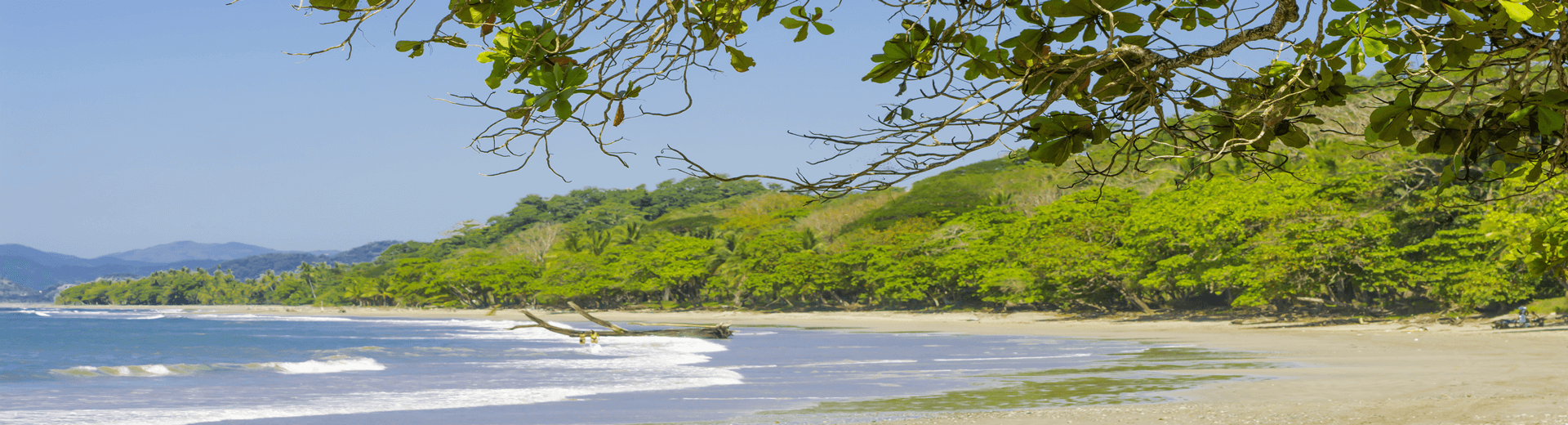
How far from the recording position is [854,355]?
18.0 m

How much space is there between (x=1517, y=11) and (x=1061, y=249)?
29584mm

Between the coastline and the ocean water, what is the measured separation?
6.35ft

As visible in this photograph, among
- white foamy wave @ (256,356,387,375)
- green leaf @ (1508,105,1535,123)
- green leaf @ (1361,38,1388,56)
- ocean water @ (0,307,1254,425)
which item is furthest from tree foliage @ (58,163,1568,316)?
white foamy wave @ (256,356,387,375)

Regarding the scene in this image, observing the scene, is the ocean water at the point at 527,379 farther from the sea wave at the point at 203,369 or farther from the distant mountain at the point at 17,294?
the distant mountain at the point at 17,294

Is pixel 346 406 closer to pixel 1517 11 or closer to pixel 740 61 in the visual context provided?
pixel 740 61

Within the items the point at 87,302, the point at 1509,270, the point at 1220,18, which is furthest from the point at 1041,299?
the point at 87,302

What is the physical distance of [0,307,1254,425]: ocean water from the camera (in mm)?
10492

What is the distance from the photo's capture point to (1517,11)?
1292 mm

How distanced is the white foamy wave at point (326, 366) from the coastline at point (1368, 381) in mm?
11459

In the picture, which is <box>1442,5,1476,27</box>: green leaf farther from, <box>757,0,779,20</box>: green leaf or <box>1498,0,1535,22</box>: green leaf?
<box>757,0,779,20</box>: green leaf

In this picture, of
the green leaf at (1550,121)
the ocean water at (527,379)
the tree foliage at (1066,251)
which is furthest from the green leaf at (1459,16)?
the ocean water at (527,379)

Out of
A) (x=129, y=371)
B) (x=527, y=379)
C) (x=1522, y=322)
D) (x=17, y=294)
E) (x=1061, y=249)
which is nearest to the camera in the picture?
(x=527, y=379)

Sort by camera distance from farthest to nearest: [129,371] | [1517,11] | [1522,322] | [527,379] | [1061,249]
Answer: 1. [1061,249]
2. [1522,322]
3. [129,371]
4. [527,379]
5. [1517,11]

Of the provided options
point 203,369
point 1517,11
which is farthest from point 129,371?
point 1517,11
